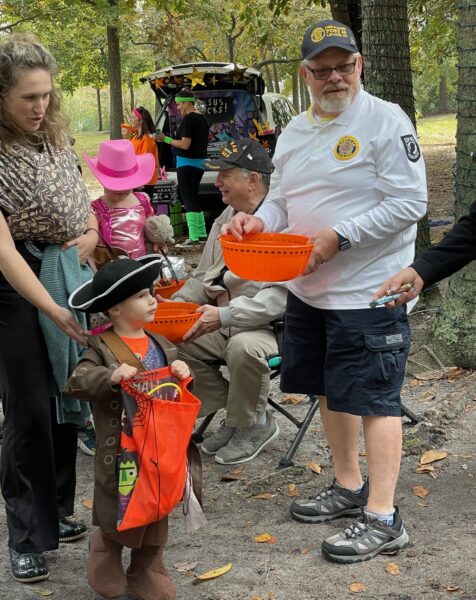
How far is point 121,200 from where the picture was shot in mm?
5789

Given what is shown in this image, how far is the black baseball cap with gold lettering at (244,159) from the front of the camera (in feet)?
15.4

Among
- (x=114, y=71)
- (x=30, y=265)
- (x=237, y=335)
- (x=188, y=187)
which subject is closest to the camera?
(x=30, y=265)

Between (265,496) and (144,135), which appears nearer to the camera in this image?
(265,496)

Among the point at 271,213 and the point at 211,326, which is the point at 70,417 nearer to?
the point at 211,326

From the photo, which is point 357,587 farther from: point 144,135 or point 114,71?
point 114,71

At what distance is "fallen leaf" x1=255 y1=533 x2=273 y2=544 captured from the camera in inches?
152

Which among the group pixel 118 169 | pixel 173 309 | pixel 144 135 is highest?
pixel 118 169

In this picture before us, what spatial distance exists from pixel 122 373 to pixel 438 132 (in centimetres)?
3335

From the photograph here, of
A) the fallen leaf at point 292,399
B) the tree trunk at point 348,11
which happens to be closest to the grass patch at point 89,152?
the tree trunk at point 348,11

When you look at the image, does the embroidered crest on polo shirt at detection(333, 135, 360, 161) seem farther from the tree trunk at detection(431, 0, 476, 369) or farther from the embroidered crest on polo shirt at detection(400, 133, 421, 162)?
the tree trunk at detection(431, 0, 476, 369)

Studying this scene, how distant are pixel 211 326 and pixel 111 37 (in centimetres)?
1532

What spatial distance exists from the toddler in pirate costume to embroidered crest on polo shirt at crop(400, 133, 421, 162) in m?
1.02

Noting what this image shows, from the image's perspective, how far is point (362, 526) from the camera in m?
3.66

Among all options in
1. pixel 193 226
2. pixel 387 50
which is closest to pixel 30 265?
pixel 387 50
